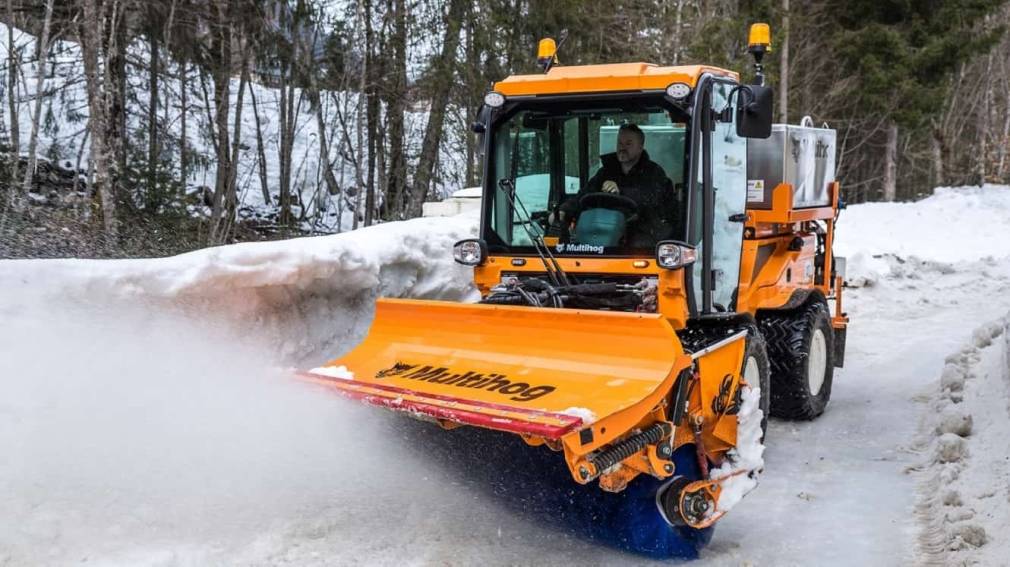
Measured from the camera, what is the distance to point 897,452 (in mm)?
5773

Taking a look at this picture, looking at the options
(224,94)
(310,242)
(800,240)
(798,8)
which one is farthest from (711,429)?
(798,8)

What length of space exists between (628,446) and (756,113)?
2.00 metres

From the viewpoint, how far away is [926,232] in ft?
62.5

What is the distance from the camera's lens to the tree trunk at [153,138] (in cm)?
1221

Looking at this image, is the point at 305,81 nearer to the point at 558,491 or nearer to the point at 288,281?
the point at 288,281

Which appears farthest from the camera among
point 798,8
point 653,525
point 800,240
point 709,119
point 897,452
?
point 798,8

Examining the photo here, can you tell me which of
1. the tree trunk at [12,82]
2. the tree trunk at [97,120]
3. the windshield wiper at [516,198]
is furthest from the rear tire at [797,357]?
the tree trunk at [12,82]

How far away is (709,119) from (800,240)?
2.01 meters

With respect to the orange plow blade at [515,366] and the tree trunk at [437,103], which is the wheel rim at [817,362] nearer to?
the orange plow blade at [515,366]

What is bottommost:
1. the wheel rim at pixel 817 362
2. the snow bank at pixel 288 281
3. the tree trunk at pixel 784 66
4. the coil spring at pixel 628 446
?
the wheel rim at pixel 817 362

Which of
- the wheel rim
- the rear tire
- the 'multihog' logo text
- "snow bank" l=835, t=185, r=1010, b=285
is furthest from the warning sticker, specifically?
"snow bank" l=835, t=185, r=1010, b=285

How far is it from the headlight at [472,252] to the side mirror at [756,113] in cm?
155

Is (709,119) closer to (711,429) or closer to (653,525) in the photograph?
(711,429)

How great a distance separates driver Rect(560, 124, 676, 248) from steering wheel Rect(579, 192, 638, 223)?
28 mm
